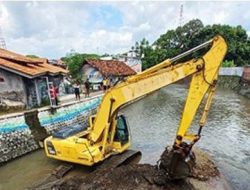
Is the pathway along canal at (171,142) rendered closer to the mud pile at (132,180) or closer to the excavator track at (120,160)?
the excavator track at (120,160)

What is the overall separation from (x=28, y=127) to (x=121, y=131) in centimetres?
560

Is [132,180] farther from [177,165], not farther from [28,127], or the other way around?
[28,127]

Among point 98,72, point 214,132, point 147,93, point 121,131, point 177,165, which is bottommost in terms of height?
point 214,132

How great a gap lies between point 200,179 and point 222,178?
38.5 inches

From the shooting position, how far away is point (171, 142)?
47.6 ft

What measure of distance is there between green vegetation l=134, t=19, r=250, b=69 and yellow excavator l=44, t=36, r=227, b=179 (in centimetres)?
3495

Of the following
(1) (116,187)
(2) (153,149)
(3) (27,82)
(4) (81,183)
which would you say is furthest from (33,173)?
(3) (27,82)

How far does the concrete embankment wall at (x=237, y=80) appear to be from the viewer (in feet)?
109

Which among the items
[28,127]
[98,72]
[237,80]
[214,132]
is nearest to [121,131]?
Answer: [28,127]

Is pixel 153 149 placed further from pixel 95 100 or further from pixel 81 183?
pixel 95 100

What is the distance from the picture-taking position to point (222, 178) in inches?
366

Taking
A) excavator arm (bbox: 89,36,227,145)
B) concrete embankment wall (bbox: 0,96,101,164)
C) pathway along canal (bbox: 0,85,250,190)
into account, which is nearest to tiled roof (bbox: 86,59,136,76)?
pathway along canal (bbox: 0,85,250,190)

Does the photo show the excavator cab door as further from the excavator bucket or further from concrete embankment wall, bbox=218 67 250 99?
concrete embankment wall, bbox=218 67 250 99

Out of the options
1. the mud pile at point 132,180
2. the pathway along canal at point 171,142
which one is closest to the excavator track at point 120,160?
the pathway along canal at point 171,142
